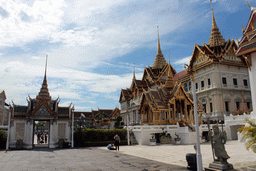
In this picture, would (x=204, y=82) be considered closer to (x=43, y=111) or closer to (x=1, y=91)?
(x=43, y=111)

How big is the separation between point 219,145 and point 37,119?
18.1m

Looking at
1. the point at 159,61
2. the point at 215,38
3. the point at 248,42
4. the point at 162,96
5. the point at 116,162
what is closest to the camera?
the point at 116,162

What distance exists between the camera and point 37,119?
68.1 feet

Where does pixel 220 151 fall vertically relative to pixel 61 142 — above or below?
above

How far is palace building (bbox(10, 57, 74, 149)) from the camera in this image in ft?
63.8

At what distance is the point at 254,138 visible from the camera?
8250 millimetres

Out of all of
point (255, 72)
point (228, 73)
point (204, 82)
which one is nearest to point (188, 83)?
point (204, 82)

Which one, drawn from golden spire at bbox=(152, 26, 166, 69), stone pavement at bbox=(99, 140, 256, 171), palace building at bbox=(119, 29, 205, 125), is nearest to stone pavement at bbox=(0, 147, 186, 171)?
stone pavement at bbox=(99, 140, 256, 171)

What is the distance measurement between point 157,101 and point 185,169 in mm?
14496

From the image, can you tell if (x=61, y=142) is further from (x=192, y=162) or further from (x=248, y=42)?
(x=248, y=42)

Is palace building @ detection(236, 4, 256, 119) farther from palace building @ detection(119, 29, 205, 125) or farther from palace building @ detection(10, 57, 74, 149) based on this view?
palace building @ detection(10, 57, 74, 149)

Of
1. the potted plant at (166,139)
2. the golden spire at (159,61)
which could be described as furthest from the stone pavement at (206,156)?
the golden spire at (159,61)

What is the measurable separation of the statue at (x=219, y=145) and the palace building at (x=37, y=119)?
16.1 metres

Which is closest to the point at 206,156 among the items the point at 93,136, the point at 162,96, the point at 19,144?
the point at 162,96
